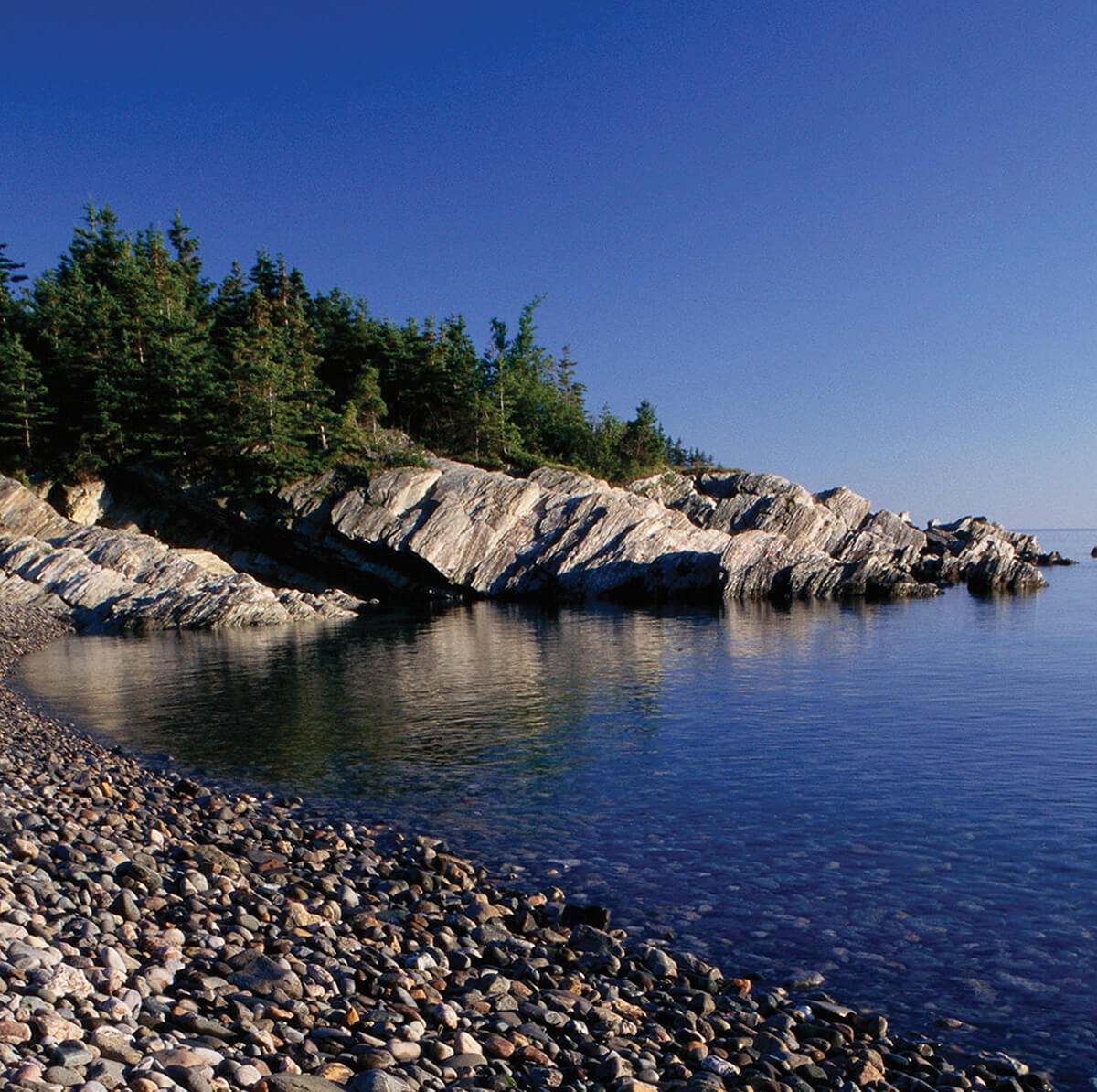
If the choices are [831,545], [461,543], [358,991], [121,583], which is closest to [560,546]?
[461,543]

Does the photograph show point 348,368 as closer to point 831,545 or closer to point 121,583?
point 121,583

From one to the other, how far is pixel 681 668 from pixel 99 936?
29373 millimetres

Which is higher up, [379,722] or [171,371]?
[171,371]

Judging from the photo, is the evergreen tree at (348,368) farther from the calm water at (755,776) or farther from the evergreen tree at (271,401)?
the calm water at (755,776)

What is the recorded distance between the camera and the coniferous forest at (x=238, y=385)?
258ft

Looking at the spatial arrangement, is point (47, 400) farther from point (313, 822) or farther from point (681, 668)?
point (313, 822)

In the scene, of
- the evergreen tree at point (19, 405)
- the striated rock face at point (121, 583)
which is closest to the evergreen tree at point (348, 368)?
the striated rock face at point (121, 583)

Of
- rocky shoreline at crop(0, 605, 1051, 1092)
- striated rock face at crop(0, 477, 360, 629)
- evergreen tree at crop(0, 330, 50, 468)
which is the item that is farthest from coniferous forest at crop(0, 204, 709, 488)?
rocky shoreline at crop(0, 605, 1051, 1092)

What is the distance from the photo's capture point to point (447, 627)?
57000mm

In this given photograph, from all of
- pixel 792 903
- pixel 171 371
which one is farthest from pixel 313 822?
pixel 171 371

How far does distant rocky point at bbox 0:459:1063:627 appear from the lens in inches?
2805

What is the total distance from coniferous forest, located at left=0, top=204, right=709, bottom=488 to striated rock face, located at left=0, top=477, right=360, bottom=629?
1100 cm

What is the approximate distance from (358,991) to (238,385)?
77288 mm

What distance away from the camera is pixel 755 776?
19578 millimetres
